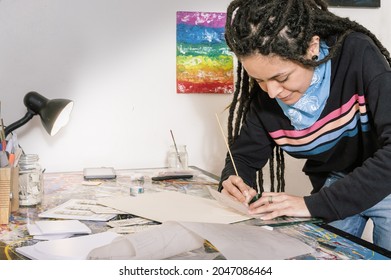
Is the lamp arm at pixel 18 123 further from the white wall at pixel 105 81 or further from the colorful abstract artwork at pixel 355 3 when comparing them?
the colorful abstract artwork at pixel 355 3

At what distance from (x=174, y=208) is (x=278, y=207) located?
0.80ft

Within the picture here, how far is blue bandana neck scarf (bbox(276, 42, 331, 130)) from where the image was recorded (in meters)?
1.13

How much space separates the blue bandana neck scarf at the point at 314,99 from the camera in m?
1.13

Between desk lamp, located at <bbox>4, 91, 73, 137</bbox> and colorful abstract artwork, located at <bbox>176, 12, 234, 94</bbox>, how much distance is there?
49 cm

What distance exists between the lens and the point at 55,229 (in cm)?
93

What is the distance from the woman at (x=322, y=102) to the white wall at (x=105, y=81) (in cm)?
58

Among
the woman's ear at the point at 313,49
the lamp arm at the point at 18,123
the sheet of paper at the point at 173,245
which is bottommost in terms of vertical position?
the sheet of paper at the point at 173,245

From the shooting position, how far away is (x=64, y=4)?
170 cm

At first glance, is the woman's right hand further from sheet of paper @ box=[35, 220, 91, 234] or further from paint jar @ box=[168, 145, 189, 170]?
paint jar @ box=[168, 145, 189, 170]

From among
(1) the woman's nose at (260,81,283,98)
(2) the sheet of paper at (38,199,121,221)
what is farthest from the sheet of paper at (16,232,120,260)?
(1) the woman's nose at (260,81,283,98)

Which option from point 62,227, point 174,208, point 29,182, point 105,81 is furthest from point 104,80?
point 62,227

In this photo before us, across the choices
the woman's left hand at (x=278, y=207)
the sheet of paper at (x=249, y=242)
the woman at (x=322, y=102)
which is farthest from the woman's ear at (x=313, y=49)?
the sheet of paper at (x=249, y=242)
